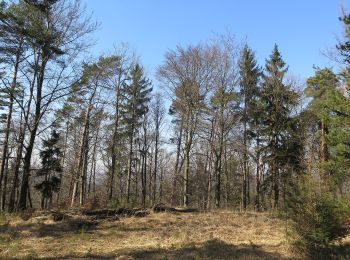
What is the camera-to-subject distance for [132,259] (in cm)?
1034

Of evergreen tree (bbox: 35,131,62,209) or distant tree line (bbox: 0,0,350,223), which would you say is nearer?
distant tree line (bbox: 0,0,350,223)

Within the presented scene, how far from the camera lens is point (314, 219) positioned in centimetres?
1012

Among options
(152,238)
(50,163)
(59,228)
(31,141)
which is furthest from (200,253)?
(50,163)

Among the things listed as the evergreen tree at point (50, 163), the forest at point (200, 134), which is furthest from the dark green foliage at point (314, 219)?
the evergreen tree at point (50, 163)

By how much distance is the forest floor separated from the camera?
1082 centimetres

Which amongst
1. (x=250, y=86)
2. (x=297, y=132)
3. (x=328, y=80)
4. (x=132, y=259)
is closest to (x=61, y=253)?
(x=132, y=259)

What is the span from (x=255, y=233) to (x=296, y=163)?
611 inches

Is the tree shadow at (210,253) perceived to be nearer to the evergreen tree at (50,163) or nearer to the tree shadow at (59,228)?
the tree shadow at (59,228)

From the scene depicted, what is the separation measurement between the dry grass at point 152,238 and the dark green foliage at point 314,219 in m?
0.75

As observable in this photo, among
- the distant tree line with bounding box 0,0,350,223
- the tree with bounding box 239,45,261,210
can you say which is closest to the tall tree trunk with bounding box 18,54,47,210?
the distant tree line with bounding box 0,0,350,223

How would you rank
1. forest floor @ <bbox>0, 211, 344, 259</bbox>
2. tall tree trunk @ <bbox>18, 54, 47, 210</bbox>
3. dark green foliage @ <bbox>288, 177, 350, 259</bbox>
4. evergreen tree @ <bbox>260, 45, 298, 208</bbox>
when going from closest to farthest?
1. dark green foliage @ <bbox>288, 177, 350, 259</bbox>
2. forest floor @ <bbox>0, 211, 344, 259</bbox>
3. tall tree trunk @ <bbox>18, 54, 47, 210</bbox>
4. evergreen tree @ <bbox>260, 45, 298, 208</bbox>

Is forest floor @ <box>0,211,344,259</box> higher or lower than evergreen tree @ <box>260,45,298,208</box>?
lower

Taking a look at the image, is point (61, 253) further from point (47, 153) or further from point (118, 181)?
point (118, 181)

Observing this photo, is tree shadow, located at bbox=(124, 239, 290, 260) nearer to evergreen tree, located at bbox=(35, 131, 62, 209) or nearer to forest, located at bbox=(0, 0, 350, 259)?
forest, located at bbox=(0, 0, 350, 259)
